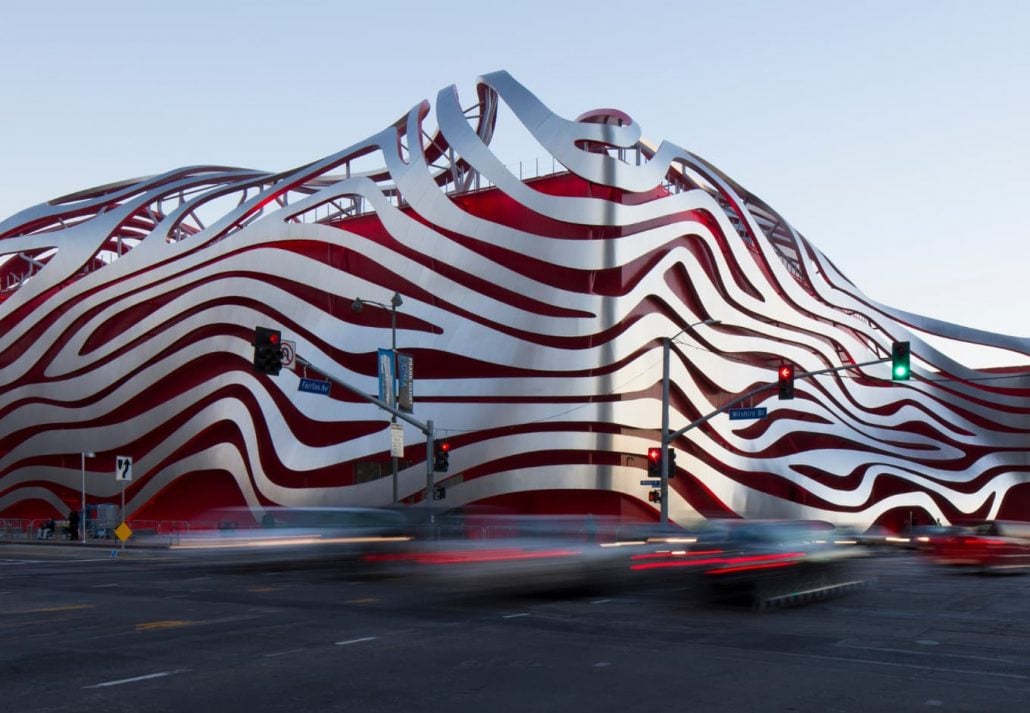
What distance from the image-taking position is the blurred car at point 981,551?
2759 centimetres

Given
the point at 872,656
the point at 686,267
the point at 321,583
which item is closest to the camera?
the point at 872,656

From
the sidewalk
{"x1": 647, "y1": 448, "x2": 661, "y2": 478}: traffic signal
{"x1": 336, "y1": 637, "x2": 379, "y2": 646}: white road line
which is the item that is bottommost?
the sidewalk

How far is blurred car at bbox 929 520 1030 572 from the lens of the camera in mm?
27594

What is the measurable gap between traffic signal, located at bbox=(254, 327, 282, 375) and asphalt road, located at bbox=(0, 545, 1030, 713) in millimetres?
5720

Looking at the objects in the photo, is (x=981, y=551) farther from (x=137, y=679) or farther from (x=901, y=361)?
(x=137, y=679)

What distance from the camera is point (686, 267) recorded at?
182ft

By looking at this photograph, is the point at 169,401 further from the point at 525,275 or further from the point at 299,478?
the point at 525,275

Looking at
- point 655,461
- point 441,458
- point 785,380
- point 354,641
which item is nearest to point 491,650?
point 354,641

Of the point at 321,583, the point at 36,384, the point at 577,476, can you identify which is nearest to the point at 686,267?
the point at 577,476

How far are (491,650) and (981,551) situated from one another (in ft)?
61.8

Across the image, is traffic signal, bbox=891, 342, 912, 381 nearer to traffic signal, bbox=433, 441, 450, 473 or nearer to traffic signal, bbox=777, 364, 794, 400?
traffic signal, bbox=777, 364, 794, 400

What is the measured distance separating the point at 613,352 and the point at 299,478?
16.9 meters

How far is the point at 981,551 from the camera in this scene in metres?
27.5

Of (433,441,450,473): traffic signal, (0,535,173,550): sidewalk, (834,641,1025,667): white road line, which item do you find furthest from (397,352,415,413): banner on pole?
(834,641,1025,667): white road line
